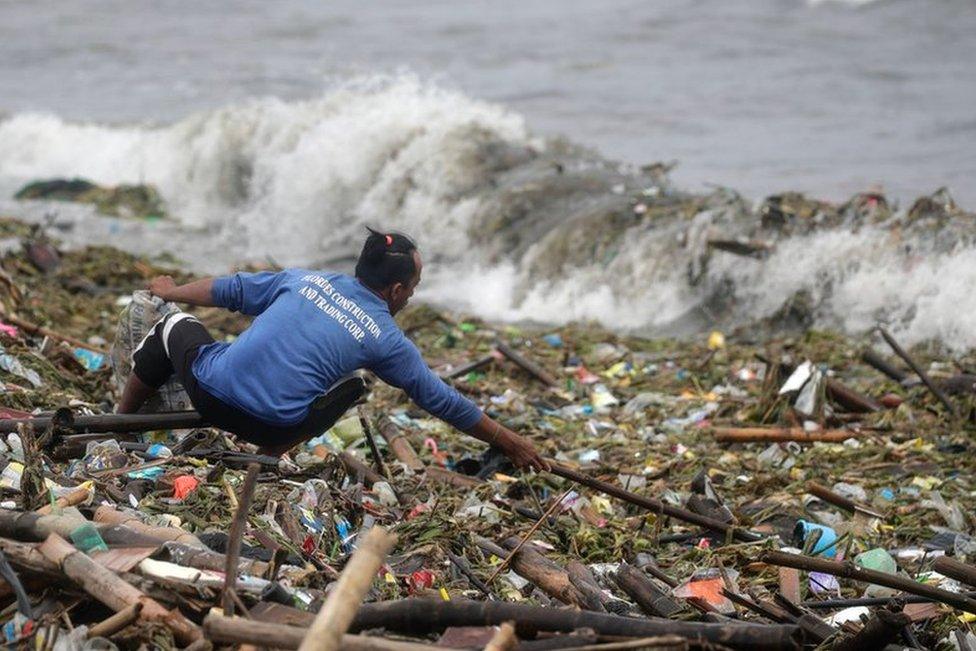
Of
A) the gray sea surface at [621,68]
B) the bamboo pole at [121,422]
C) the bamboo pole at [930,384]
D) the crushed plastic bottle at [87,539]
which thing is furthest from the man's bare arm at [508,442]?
the gray sea surface at [621,68]

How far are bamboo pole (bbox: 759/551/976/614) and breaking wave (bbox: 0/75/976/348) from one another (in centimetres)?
599

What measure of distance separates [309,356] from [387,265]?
0.56 m

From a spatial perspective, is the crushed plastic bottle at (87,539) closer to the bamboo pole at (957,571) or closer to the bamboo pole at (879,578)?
the bamboo pole at (879,578)

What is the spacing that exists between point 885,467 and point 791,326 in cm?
449

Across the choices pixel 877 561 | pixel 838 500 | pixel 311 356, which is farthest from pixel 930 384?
pixel 311 356

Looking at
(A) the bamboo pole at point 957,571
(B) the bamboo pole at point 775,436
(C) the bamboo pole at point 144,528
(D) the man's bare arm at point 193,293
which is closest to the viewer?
(C) the bamboo pole at point 144,528

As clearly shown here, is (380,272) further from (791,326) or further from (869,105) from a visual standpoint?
(869,105)

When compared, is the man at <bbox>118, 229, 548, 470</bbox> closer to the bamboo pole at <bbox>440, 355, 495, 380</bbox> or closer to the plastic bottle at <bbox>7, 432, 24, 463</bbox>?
the plastic bottle at <bbox>7, 432, 24, 463</bbox>

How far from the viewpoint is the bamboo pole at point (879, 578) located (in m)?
4.87

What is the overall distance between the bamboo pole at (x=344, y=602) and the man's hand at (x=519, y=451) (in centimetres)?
271

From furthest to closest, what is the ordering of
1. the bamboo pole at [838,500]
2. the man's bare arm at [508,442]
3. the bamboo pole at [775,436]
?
the bamboo pole at [775,436]
the bamboo pole at [838,500]
the man's bare arm at [508,442]

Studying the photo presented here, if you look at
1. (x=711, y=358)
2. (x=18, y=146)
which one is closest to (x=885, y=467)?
(x=711, y=358)

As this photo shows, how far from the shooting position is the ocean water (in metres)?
13.4

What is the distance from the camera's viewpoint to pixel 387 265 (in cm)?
588
